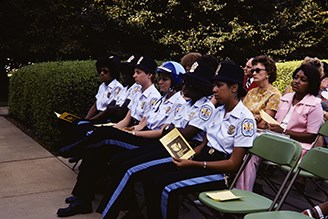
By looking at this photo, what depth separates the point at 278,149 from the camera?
12.8 feet

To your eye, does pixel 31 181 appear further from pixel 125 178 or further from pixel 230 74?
pixel 230 74

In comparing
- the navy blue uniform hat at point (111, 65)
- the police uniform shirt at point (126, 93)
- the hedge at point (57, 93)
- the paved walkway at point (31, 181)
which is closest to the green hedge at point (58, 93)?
the hedge at point (57, 93)

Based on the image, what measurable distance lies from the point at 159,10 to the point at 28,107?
419 inches

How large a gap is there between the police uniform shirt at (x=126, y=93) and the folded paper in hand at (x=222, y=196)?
2.54 metres

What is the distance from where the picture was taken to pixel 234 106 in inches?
163

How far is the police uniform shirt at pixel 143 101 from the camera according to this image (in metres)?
5.62

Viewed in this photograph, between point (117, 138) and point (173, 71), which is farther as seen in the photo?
point (173, 71)

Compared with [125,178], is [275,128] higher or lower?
higher

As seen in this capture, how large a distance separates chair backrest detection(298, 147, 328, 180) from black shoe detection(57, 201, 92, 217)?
232 centimetres

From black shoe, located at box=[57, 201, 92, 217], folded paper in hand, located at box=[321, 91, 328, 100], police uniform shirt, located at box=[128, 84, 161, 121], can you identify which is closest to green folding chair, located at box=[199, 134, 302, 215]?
black shoe, located at box=[57, 201, 92, 217]

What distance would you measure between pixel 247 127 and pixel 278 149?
0.32 metres

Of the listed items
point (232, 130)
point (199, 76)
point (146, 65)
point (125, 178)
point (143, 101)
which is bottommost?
point (125, 178)

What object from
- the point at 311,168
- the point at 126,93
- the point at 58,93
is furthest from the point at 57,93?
the point at 311,168

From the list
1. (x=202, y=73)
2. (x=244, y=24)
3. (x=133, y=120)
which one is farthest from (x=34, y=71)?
(x=244, y=24)
